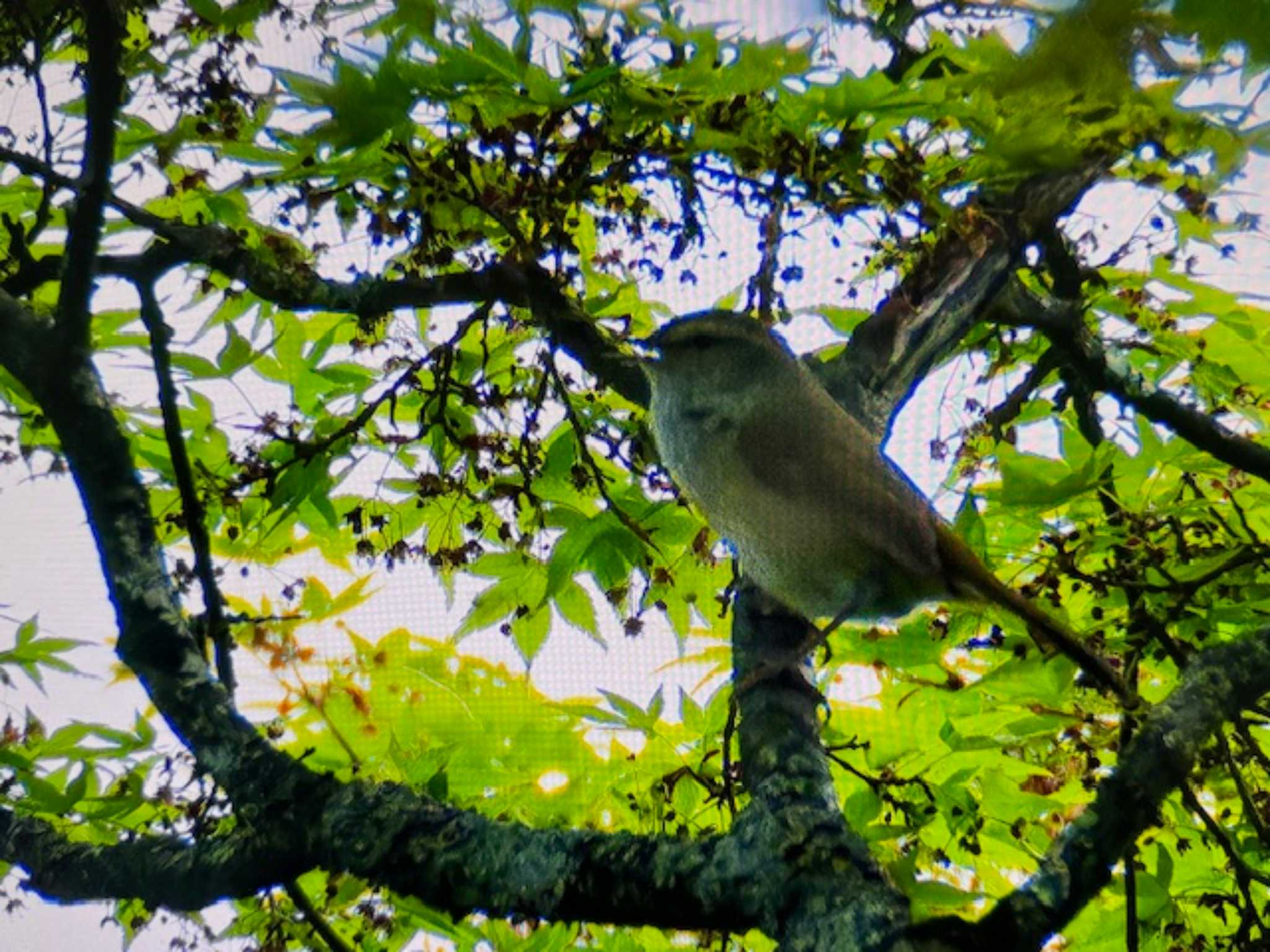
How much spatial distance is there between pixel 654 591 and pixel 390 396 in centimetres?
54

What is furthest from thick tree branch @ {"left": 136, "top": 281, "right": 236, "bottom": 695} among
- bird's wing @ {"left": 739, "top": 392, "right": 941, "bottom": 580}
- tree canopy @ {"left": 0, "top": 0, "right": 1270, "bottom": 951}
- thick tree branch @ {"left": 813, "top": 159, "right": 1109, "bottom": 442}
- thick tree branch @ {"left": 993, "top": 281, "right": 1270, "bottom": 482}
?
thick tree branch @ {"left": 993, "top": 281, "right": 1270, "bottom": 482}

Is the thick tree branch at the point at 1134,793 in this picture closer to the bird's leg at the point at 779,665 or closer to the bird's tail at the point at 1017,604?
the bird's tail at the point at 1017,604

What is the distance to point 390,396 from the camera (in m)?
1.53

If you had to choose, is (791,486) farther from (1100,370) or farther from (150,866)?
(150,866)

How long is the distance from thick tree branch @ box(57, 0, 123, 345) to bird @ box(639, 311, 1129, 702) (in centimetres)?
78

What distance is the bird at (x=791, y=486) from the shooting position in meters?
1.56

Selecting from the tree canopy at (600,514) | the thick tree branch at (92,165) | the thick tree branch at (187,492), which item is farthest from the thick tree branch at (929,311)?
the thick tree branch at (92,165)

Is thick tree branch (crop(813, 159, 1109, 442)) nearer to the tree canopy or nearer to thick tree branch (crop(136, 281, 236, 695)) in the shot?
the tree canopy

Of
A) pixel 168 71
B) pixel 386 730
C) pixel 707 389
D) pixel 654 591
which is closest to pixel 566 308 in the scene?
pixel 707 389

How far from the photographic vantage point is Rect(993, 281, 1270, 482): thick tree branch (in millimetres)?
1729

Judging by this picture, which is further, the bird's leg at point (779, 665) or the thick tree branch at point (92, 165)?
the bird's leg at point (779, 665)

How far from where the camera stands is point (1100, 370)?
75.4 inches

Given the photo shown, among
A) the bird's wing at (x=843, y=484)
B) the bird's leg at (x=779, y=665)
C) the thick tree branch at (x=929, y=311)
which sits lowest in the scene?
the bird's leg at (x=779, y=665)

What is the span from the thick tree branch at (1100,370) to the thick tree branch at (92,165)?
1.35 meters
